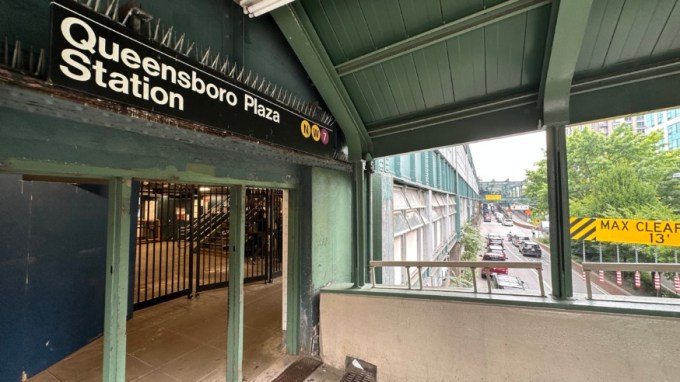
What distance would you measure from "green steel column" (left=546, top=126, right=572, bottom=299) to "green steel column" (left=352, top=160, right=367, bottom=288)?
2147 mm

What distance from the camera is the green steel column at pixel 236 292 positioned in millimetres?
2869

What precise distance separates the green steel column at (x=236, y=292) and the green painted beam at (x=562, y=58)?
3375 millimetres

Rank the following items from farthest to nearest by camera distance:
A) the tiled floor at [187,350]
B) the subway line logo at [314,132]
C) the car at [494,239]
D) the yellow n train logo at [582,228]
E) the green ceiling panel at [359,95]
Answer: the car at [494,239]
the green ceiling panel at [359,95]
the tiled floor at [187,350]
the subway line logo at [314,132]
the yellow n train logo at [582,228]

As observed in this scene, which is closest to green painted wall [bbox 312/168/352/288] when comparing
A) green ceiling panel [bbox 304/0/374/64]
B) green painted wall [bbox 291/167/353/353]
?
green painted wall [bbox 291/167/353/353]

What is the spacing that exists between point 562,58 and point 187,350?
5500mm

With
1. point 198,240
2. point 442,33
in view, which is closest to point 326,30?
point 442,33

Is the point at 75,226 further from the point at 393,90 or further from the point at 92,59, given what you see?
the point at 393,90

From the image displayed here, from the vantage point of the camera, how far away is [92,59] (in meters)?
1.31

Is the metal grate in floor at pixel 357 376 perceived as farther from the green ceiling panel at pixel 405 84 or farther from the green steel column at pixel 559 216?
the green ceiling panel at pixel 405 84

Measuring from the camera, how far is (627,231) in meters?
3.05

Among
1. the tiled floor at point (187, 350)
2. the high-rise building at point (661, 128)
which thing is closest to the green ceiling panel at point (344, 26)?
the tiled floor at point (187, 350)

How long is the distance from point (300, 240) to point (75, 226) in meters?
3.19

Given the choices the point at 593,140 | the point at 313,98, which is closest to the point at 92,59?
the point at 313,98

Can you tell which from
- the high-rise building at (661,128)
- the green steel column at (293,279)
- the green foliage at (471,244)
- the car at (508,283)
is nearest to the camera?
the green steel column at (293,279)
